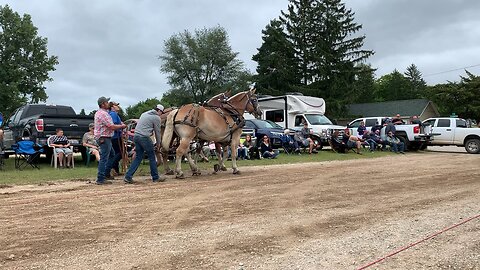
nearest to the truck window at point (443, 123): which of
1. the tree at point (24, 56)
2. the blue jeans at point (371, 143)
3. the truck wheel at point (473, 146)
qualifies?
the truck wheel at point (473, 146)

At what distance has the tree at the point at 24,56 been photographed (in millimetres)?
47156

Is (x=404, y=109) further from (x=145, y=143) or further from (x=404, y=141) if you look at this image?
(x=145, y=143)

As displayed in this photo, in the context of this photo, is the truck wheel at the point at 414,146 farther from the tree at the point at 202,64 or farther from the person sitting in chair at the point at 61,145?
the tree at the point at 202,64

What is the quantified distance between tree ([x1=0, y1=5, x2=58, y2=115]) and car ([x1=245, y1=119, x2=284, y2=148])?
35.3 meters

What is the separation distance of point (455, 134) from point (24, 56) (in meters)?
45.6

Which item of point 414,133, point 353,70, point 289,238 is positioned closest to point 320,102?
point 414,133

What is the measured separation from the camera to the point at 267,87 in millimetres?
54281

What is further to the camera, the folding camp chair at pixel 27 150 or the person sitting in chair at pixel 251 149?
the person sitting in chair at pixel 251 149

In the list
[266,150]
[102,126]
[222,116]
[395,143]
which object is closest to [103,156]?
[102,126]

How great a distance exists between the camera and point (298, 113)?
2348 centimetres

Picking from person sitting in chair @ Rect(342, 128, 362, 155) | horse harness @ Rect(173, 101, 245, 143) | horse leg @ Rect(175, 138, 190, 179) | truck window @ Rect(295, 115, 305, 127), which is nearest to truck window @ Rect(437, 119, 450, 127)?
person sitting in chair @ Rect(342, 128, 362, 155)

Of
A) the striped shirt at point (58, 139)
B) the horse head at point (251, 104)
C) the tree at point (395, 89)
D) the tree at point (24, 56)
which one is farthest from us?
the tree at point (395, 89)

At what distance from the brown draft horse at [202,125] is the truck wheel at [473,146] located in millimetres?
15283

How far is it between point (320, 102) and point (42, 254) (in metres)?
22.3
